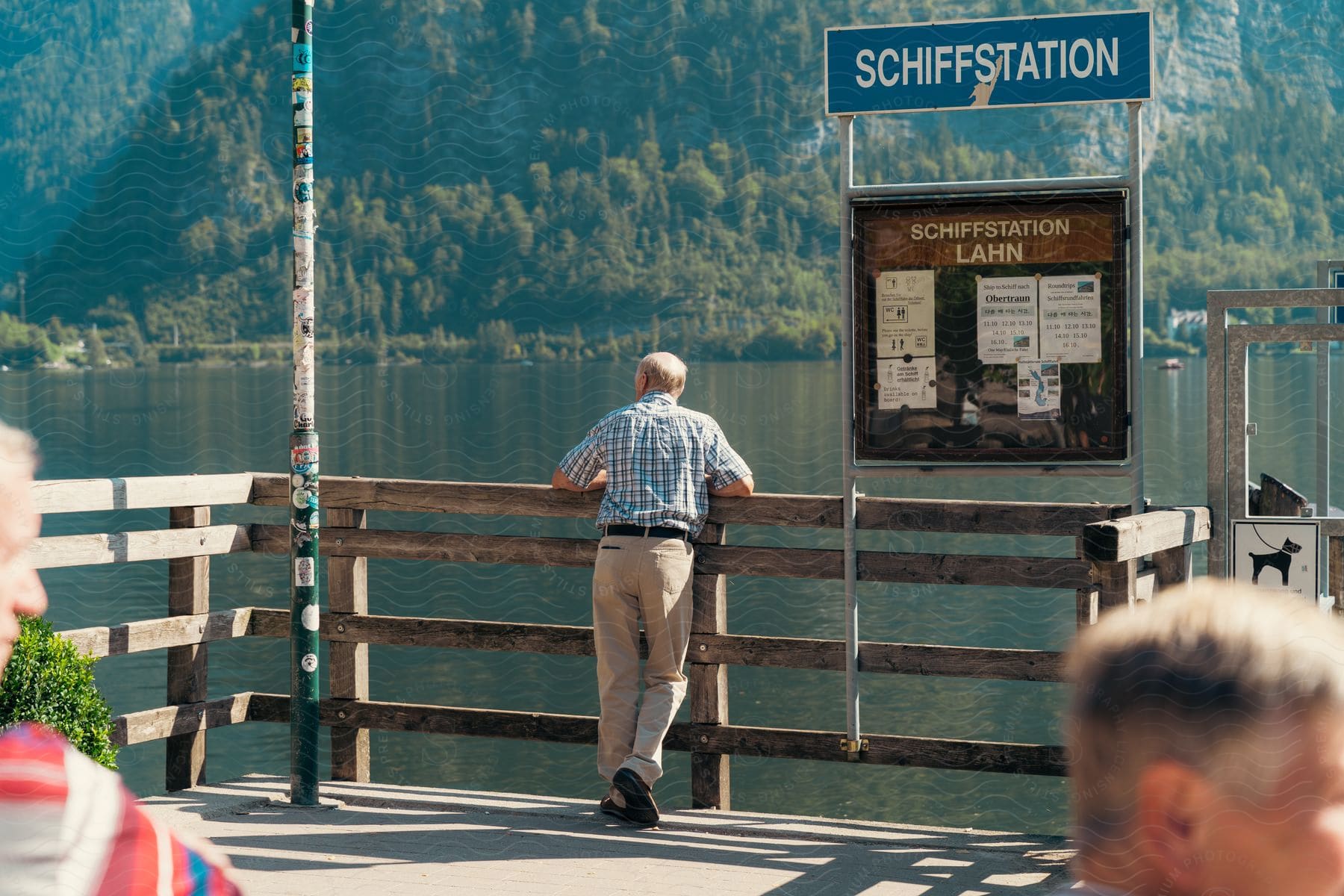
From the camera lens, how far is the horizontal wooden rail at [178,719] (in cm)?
609

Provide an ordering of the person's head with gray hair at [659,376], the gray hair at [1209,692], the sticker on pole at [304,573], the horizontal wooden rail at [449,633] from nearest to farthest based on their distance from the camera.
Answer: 1. the gray hair at [1209,692]
2. the sticker on pole at [304,573]
3. the person's head with gray hair at [659,376]
4. the horizontal wooden rail at [449,633]

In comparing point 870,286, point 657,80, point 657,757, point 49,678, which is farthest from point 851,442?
point 657,80

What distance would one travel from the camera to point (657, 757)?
5.79 meters

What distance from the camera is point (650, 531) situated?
580 centimetres

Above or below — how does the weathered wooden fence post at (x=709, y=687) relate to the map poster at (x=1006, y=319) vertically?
below

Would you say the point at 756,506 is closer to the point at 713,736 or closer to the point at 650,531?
the point at 650,531

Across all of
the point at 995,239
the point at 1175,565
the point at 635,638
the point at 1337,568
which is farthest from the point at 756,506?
the point at 1337,568

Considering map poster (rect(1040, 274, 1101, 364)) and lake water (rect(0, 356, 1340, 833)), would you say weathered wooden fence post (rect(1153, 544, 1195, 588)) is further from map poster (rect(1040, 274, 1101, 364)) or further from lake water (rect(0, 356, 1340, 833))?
lake water (rect(0, 356, 1340, 833))

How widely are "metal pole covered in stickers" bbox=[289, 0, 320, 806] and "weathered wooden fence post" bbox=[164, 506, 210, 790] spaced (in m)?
0.59

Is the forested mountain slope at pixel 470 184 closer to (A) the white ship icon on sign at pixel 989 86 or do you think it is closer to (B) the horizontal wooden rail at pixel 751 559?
(A) the white ship icon on sign at pixel 989 86

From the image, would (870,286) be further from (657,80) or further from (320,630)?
(657,80)

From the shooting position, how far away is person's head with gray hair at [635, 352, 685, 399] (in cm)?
603

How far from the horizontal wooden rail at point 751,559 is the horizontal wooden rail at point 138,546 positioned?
184 mm

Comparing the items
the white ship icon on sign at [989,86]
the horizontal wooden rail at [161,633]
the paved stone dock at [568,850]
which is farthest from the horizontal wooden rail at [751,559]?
the white ship icon on sign at [989,86]
